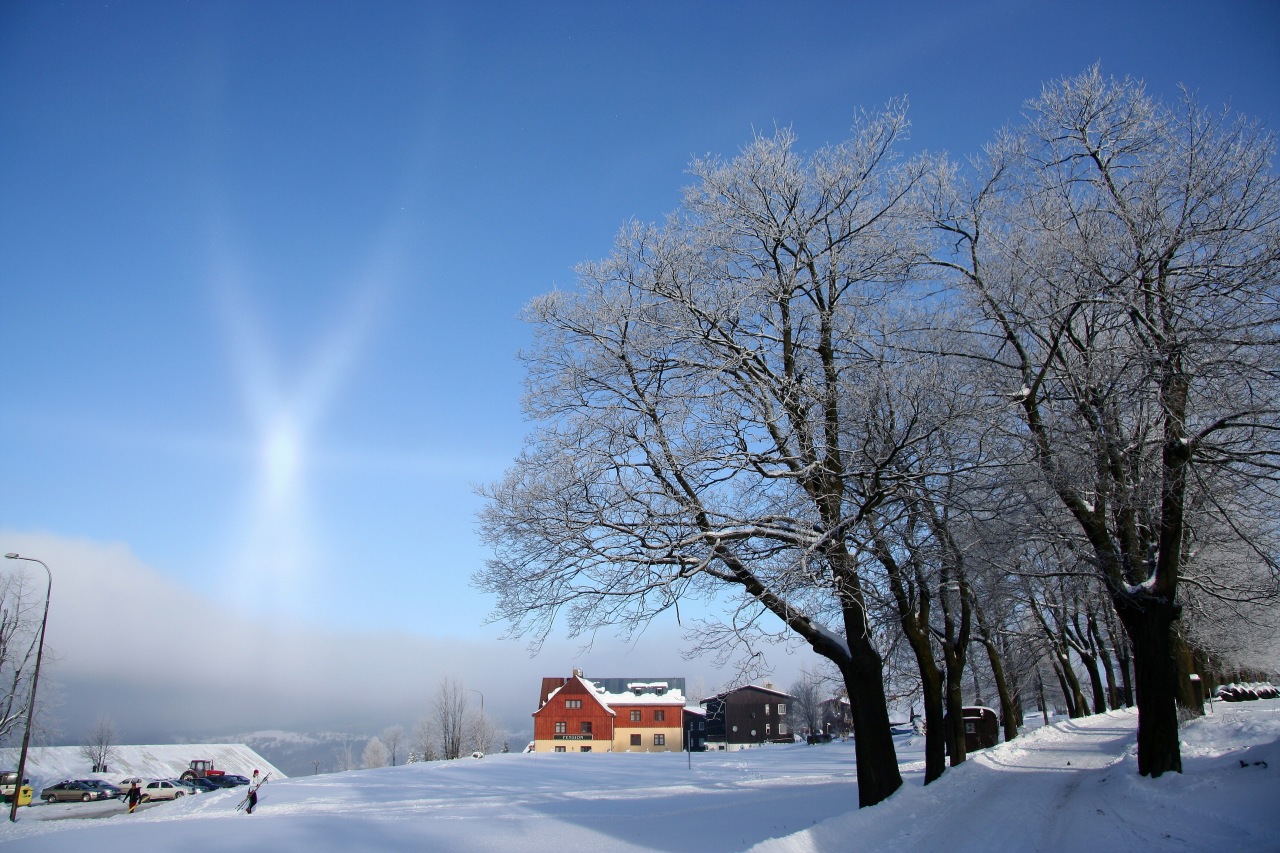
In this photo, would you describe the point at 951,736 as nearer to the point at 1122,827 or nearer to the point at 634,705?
the point at 1122,827

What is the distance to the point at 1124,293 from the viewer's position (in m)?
10.8

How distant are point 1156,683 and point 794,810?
8672mm

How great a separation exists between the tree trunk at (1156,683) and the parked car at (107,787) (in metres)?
51.1

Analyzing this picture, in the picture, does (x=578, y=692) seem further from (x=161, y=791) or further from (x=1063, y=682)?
(x=1063, y=682)

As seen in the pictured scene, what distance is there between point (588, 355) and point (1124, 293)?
793 cm

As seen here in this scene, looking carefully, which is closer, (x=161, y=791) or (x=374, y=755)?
(x=161, y=791)

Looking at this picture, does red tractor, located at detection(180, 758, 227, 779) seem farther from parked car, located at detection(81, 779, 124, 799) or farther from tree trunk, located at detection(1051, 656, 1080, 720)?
tree trunk, located at detection(1051, 656, 1080, 720)

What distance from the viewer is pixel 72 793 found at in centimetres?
4178

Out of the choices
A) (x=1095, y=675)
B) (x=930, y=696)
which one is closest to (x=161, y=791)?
(x=930, y=696)

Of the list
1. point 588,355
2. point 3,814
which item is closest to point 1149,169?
point 588,355

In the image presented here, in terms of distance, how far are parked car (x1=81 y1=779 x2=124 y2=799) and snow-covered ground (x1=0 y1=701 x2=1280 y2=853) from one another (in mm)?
8873

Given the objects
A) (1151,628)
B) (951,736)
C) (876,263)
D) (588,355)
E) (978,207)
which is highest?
(978,207)

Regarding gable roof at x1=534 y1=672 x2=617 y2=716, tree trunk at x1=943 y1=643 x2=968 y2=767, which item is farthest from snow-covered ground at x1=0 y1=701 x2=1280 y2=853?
gable roof at x1=534 y1=672 x2=617 y2=716

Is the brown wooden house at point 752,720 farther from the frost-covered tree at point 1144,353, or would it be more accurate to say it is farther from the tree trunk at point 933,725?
the frost-covered tree at point 1144,353
